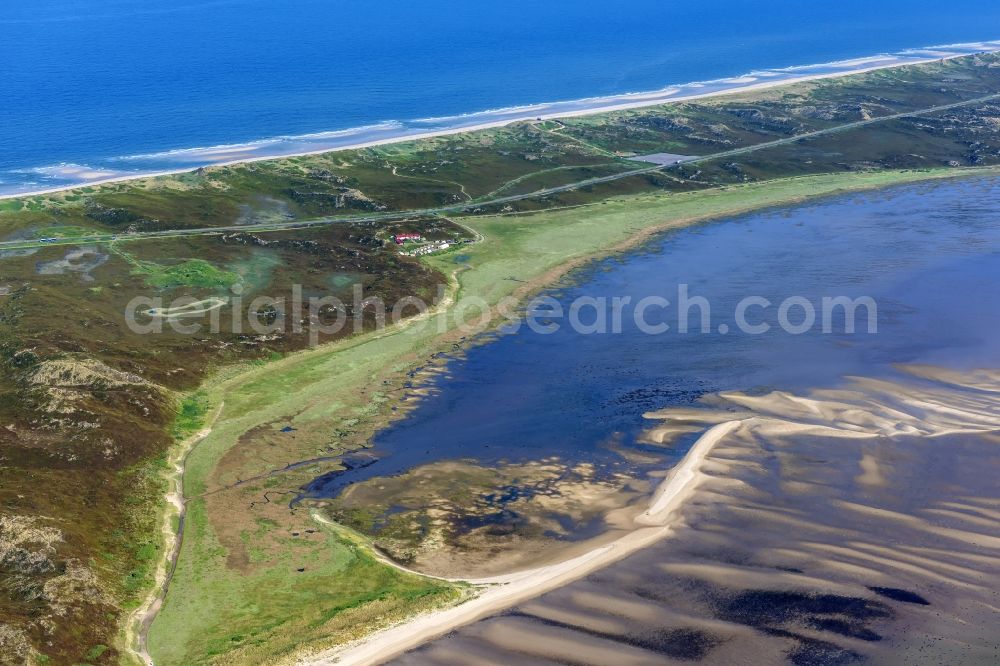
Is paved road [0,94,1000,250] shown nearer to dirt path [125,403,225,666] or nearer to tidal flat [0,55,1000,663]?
tidal flat [0,55,1000,663]

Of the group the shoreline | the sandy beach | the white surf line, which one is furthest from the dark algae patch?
the shoreline

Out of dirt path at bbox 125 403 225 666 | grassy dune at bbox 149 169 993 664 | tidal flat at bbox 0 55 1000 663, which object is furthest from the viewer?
tidal flat at bbox 0 55 1000 663

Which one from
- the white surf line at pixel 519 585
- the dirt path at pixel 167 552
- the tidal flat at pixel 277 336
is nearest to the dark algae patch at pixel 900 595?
the white surf line at pixel 519 585

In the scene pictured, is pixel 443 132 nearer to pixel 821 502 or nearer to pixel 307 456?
pixel 307 456

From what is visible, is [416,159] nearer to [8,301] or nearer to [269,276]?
[269,276]

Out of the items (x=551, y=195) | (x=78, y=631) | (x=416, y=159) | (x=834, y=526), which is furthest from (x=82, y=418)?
(x=416, y=159)

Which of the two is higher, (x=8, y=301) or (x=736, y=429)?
(x=8, y=301)
